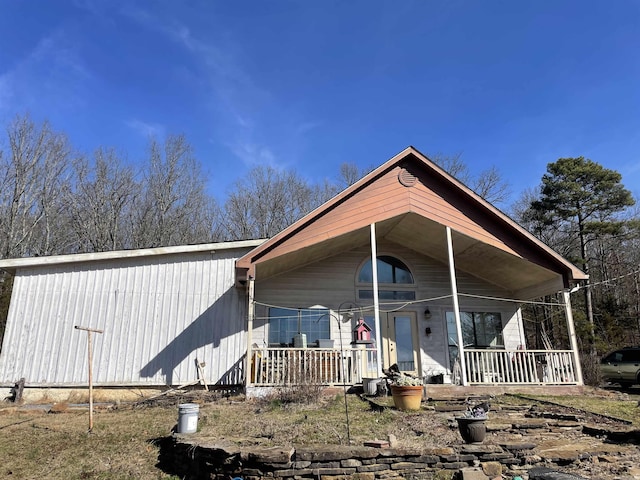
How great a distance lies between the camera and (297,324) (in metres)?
12.6

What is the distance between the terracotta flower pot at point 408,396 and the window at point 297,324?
15.6 feet

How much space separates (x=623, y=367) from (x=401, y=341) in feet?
26.5

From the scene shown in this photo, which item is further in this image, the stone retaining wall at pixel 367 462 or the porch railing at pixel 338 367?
the porch railing at pixel 338 367

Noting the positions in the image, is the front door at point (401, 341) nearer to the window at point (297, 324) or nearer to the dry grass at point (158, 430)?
the window at point (297, 324)

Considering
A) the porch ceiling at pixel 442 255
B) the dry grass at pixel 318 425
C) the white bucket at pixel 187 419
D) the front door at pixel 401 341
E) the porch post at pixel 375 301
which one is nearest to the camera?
the dry grass at pixel 318 425

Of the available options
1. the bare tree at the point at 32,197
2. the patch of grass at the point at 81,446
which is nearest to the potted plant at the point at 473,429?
the patch of grass at the point at 81,446

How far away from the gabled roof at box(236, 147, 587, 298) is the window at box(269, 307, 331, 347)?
1.27m

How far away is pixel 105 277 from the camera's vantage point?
1167 centimetres

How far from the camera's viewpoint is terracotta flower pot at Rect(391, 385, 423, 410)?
25.5 ft

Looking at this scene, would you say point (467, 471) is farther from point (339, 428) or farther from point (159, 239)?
point (159, 239)

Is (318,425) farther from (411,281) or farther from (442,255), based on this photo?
(442,255)

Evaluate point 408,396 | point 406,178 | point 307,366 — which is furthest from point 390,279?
point 408,396

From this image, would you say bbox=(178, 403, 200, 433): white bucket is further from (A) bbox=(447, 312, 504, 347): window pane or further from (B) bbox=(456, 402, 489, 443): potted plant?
(A) bbox=(447, 312, 504, 347): window pane

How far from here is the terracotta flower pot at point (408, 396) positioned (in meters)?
7.78
